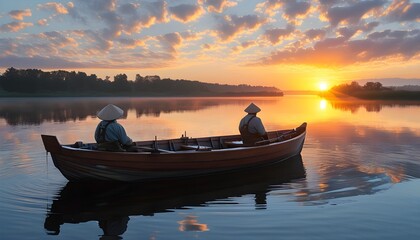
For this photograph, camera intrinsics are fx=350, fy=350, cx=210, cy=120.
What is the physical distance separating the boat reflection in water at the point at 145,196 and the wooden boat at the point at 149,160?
0.35 m

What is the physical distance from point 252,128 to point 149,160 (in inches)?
195

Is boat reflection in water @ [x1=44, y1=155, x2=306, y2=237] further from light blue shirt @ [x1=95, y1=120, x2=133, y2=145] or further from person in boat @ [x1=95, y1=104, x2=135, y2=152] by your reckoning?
light blue shirt @ [x1=95, y1=120, x2=133, y2=145]

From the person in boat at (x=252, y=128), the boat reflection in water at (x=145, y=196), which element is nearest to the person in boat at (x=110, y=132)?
the boat reflection in water at (x=145, y=196)

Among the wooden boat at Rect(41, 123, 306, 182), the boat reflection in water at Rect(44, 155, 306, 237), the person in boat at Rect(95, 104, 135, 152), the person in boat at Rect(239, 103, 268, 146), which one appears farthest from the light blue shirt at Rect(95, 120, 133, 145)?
the person in boat at Rect(239, 103, 268, 146)

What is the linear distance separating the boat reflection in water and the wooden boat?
1.13 ft

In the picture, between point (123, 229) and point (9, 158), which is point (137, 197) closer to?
point (123, 229)

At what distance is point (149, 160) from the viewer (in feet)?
35.7

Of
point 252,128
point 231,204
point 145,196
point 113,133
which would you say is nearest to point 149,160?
point 145,196

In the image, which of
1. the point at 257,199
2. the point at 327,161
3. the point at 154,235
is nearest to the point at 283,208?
the point at 257,199

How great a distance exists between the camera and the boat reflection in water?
27.0 ft

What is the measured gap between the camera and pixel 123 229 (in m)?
7.68

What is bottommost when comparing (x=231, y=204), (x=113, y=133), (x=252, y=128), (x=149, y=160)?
(x=231, y=204)

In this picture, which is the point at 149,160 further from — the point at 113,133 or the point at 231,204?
the point at 231,204

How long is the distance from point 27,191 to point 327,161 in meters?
11.5
